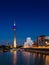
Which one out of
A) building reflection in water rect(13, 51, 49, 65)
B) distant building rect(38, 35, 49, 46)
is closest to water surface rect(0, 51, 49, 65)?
building reflection in water rect(13, 51, 49, 65)

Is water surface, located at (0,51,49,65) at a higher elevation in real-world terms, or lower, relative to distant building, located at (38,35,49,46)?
lower

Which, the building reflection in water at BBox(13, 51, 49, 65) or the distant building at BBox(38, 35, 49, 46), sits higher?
the distant building at BBox(38, 35, 49, 46)

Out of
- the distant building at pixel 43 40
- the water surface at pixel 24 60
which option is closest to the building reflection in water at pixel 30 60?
the water surface at pixel 24 60

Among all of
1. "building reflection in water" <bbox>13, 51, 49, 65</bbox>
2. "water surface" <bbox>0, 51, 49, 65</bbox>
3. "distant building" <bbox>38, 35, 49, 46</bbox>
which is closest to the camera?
"building reflection in water" <bbox>13, 51, 49, 65</bbox>

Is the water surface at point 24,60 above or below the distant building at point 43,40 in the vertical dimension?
below

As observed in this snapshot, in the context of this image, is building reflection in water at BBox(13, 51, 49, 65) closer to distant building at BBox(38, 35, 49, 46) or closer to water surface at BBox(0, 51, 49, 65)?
water surface at BBox(0, 51, 49, 65)

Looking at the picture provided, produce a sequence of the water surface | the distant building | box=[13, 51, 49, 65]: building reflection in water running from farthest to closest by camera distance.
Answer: the distant building < the water surface < box=[13, 51, 49, 65]: building reflection in water

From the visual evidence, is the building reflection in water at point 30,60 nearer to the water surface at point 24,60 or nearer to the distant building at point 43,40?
the water surface at point 24,60

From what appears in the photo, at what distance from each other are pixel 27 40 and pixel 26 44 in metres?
6.25

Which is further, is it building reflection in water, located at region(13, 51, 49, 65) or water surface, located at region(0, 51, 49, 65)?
water surface, located at region(0, 51, 49, 65)

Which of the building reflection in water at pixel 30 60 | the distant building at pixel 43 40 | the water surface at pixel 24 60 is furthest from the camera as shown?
the distant building at pixel 43 40

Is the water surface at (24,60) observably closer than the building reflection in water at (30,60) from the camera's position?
No

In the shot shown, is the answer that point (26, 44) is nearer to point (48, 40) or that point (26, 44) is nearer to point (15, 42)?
point (15, 42)

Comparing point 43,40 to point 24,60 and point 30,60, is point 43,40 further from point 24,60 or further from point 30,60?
point 30,60
